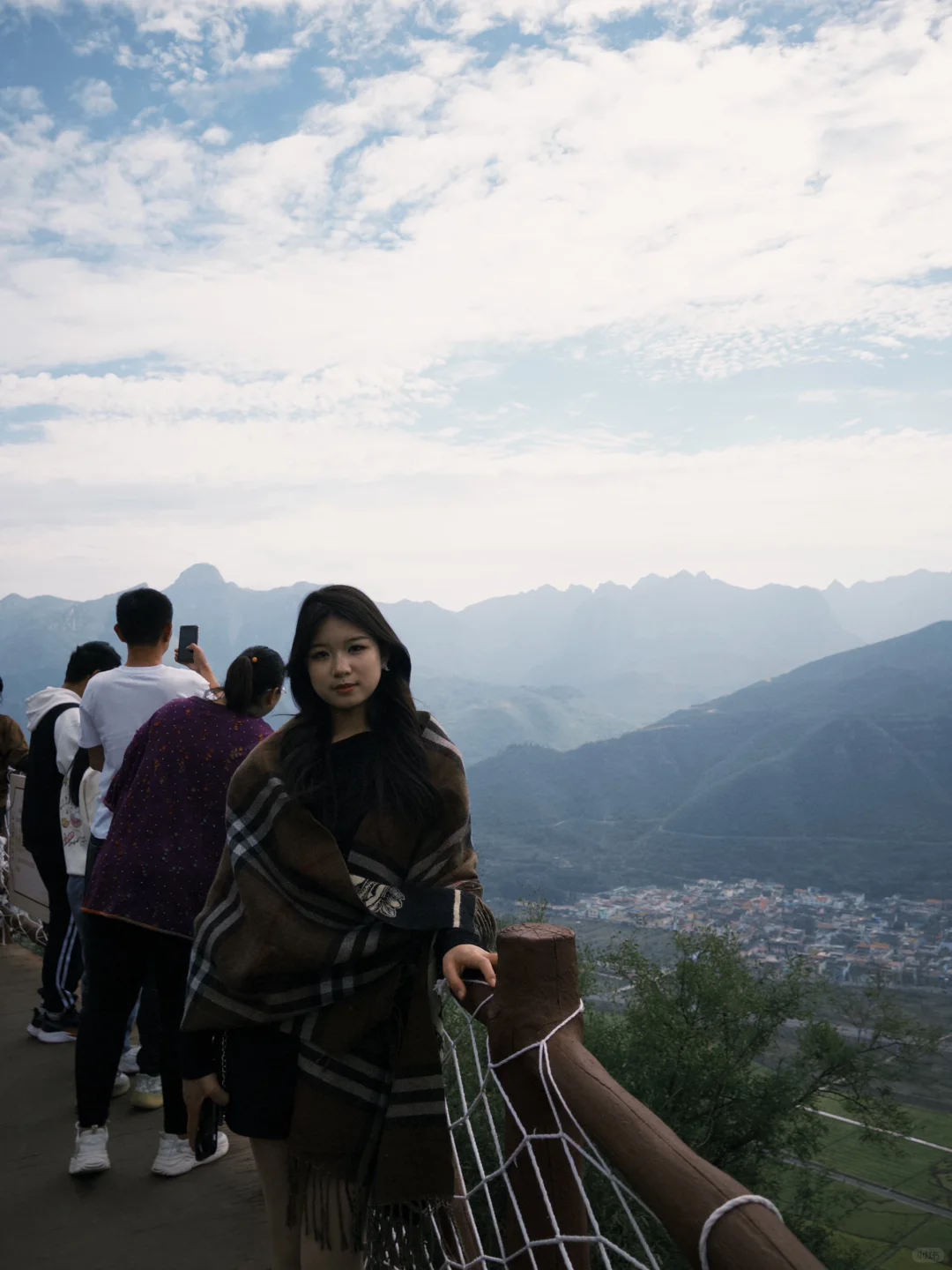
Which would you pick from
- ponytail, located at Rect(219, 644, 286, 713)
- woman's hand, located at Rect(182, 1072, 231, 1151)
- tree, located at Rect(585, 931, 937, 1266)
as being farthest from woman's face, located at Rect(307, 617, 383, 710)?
tree, located at Rect(585, 931, 937, 1266)

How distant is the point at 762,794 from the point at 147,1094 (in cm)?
7871

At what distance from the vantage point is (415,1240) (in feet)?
5.15

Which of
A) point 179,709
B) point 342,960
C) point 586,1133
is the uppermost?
point 179,709

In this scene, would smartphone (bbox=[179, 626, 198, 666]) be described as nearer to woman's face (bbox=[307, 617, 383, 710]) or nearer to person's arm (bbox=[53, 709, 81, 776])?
person's arm (bbox=[53, 709, 81, 776])

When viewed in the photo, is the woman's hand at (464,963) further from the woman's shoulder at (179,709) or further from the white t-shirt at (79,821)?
the white t-shirt at (79,821)

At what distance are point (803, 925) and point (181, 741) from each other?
2085 inches

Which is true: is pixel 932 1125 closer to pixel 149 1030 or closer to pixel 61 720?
pixel 149 1030

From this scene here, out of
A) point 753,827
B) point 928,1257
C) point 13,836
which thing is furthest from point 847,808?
point 13,836

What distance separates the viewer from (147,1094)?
3133 millimetres

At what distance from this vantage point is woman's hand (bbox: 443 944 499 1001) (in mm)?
1459

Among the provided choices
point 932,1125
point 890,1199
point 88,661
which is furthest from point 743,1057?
point 932,1125

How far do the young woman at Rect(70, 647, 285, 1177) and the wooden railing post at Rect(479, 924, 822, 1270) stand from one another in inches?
49.3

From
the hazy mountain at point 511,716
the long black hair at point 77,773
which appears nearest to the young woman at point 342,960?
the long black hair at point 77,773

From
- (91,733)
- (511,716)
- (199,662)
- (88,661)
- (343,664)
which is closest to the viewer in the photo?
(343,664)
